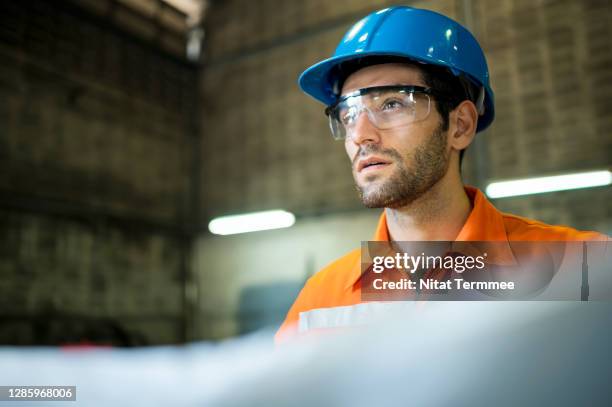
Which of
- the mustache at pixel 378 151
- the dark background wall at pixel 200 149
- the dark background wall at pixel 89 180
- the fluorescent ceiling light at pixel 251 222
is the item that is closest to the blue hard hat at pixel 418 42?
the mustache at pixel 378 151

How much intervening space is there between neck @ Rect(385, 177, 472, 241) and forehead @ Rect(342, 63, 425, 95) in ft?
1.09

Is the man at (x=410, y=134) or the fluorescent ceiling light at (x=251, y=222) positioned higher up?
the fluorescent ceiling light at (x=251, y=222)

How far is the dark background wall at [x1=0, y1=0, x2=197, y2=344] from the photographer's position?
26.1 ft

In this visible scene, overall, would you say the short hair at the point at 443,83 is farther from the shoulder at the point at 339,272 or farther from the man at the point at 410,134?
the shoulder at the point at 339,272

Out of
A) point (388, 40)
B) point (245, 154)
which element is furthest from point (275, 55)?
point (388, 40)

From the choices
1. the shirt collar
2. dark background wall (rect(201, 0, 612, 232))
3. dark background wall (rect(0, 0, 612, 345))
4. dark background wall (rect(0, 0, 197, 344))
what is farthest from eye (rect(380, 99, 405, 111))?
dark background wall (rect(0, 0, 197, 344))

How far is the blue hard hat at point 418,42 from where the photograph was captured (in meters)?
1.73

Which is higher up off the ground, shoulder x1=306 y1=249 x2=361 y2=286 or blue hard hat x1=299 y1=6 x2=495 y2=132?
blue hard hat x1=299 y1=6 x2=495 y2=132

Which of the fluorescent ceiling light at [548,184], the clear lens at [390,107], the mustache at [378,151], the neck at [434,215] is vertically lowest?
the neck at [434,215]

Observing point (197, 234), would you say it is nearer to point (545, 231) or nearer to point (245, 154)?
point (245, 154)

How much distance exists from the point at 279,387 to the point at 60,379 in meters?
0.11

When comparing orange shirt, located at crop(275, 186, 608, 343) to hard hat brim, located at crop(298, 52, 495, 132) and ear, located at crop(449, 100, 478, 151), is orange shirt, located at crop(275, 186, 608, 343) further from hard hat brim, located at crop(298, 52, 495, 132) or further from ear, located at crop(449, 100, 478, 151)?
hard hat brim, located at crop(298, 52, 495, 132)

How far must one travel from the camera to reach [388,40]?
1.75 metres

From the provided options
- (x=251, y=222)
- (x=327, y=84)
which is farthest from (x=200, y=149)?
(x=327, y=84)
